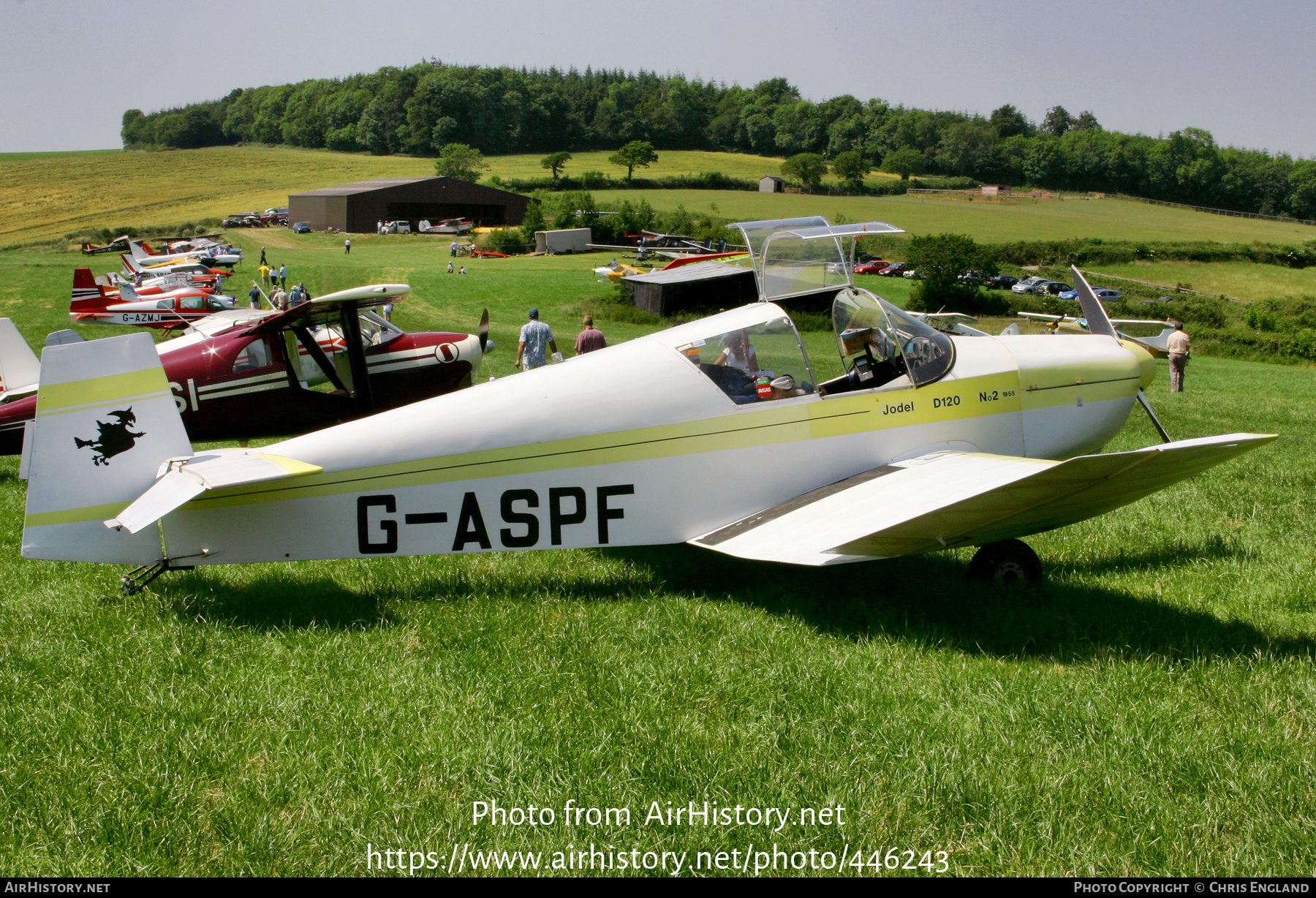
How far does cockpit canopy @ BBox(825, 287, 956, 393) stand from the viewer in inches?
242

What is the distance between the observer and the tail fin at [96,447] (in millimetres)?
4859

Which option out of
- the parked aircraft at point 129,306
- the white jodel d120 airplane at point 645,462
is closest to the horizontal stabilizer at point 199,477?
the white jodel d120 airplane at point 645,462

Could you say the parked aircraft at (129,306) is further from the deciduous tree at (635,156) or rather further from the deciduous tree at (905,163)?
the deciduous tree at (905,163)

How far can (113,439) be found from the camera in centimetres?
498

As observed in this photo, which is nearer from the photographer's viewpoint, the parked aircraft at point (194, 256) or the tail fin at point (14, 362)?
the tail fin at point (14, 362)

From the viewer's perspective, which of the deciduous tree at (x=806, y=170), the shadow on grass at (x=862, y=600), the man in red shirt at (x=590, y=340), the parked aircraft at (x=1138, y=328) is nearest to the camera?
the shadow on grass at (x=862, y=600)

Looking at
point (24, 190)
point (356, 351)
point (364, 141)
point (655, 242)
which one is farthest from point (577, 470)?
point (364, 141)

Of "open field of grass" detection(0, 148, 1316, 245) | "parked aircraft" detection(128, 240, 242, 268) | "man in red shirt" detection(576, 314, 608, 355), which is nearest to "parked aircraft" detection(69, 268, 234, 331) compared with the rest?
"parked aircraft" detection(128, 240, 242, 268)

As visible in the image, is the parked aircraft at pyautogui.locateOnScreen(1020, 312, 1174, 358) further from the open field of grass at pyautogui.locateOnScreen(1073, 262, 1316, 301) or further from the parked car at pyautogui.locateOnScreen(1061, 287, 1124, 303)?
the open field of grass at pyautogui.locateOnScreen(1073, 262, 1316, 301)

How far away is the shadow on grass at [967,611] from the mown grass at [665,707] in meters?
0.03

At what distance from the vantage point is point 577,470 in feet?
17.7

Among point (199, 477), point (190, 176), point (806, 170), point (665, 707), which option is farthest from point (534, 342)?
point (190, 176)

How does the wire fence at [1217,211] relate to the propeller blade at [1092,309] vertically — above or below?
above

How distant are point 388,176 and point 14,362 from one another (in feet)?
345
